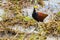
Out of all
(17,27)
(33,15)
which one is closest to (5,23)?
(17,27)

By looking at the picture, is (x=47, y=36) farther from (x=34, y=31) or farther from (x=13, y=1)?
(x=13, y=1)

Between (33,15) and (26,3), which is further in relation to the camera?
(26,3)

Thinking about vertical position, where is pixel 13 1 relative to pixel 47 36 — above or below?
above

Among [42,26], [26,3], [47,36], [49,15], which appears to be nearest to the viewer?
[47,36]

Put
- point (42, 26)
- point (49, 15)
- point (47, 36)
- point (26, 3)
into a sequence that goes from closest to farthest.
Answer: point (47, 36) → point (42, 26) → point (49, 15) → point (26, 3)

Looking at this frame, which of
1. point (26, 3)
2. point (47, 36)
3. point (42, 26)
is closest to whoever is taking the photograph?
point (47, 36)

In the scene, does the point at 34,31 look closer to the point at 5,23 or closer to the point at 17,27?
the point at 17,27

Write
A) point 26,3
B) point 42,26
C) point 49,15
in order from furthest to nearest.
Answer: point 26,3 → point 49,15 → point 42,26

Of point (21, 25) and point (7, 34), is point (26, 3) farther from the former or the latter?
point (7, 34)

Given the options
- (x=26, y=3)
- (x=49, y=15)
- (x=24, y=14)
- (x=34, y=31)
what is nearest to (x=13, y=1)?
(x=26, y=3)
